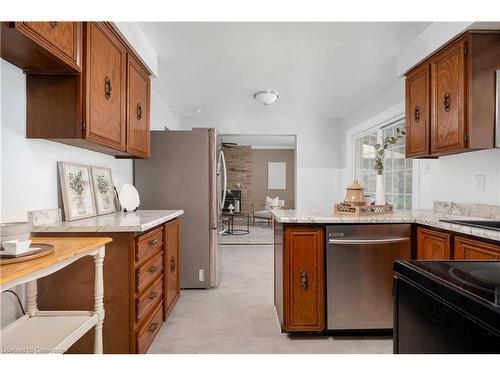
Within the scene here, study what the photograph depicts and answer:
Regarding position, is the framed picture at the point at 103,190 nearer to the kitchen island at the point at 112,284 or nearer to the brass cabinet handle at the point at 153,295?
the kitchen island at the point at 112,284

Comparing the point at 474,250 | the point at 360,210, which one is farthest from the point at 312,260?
the point at 474,250

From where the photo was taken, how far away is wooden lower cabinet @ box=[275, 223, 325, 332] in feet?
7.25

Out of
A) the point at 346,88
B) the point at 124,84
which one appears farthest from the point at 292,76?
the point at 124,84

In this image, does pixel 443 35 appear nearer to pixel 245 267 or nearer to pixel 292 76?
pixel 292 76

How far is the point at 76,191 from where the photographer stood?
2.14 meters

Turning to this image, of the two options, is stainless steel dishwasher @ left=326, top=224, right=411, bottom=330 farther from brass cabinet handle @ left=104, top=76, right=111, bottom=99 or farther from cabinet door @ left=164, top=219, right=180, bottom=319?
brass cabinet handle @ left=104, top=76, right=111, bottom=99

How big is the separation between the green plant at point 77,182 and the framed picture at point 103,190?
16cm

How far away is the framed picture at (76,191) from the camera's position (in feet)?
6.56

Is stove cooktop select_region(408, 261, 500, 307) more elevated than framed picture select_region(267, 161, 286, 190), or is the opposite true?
framed picture select_region(267, 161, 286, 190)

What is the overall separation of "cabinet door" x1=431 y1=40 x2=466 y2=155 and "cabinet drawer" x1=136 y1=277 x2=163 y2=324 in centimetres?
233

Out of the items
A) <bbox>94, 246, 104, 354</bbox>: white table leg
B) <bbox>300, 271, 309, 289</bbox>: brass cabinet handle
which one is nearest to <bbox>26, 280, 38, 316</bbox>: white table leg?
<bbox>94, 246, 104, 354</bbox>: white table leg

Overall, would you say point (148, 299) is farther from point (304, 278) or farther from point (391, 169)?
point (391, 169)

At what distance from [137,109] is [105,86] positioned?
626 millimetres

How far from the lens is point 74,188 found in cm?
212
